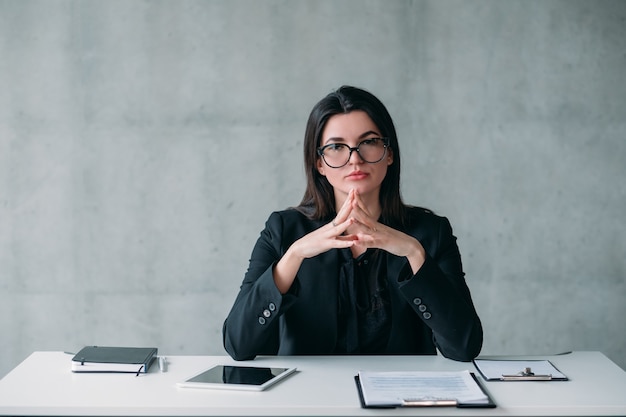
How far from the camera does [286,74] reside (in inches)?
151

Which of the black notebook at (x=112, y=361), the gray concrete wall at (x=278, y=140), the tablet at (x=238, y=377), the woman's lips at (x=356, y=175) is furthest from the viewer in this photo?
the gray concrete wall at (x=278, y=140)

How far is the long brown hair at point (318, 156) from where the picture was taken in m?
2.38

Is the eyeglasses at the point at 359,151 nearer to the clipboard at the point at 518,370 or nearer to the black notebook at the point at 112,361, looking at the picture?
the clipboard at the point at 518,370

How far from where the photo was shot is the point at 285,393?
1.79 metres

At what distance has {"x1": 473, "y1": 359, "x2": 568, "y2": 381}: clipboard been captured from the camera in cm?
190

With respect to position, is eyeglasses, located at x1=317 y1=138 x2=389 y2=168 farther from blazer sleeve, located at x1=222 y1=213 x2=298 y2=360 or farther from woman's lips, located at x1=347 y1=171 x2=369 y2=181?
blazer sleeve, located at x1=222 y1=213 x2=298 y2=360

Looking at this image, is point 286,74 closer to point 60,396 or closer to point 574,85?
point 574,85

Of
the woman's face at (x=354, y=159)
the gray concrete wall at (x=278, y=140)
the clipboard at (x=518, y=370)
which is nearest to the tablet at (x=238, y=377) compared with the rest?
the clipboard at (x=518, y=370)

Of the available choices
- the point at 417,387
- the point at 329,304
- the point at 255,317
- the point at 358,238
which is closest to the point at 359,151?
the point at 358,238

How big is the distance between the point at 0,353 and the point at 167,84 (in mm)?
1839

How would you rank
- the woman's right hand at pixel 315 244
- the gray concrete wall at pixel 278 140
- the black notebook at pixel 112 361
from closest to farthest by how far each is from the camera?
the black notebook at pixel 112 361
the woman's right hand at pixel 315 244
the gray concrete wall at pixel 278 140

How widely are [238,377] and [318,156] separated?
2.90ft

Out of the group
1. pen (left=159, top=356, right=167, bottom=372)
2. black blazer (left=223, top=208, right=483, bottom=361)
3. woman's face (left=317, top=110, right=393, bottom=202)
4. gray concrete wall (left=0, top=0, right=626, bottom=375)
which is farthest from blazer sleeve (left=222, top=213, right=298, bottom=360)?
gray concrete wall (left=0, top=0, right=626, bottom=375)

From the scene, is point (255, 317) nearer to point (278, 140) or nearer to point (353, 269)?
point (353, 269)
